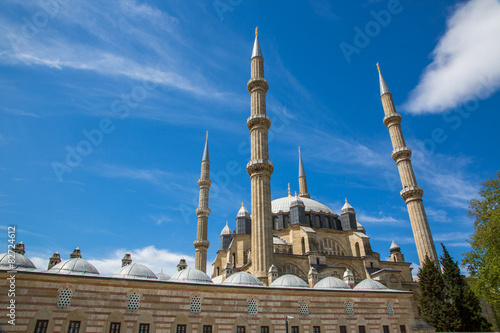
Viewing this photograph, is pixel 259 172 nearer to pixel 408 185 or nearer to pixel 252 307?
pixel 252 307

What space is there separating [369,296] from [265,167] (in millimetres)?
12282

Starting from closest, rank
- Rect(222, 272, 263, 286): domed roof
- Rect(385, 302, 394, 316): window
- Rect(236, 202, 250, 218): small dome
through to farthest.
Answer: Rect(222, 272, 263, 286): domed roof → Rect(385, 302, 394, 316): window → Rect(236, 202, 250, 218): small dome

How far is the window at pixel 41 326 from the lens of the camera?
41.6ft

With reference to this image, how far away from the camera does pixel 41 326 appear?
1273 cm

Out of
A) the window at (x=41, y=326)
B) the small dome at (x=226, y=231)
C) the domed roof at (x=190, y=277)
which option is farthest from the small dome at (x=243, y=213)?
the window at (x=41, y=326)

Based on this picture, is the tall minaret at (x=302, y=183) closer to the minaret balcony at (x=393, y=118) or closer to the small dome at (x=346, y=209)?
the small dome at (x=346, y=209)

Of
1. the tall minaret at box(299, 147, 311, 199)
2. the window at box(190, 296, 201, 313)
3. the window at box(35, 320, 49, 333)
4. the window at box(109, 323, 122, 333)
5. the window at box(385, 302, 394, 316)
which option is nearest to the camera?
the window at box(35, 320, 49, 333)

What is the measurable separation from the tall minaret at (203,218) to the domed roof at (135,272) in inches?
750

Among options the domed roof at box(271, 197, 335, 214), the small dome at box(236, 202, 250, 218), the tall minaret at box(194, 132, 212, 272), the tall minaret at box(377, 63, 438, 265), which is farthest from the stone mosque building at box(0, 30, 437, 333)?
the domed roof at box(271, 197, 335, 214)

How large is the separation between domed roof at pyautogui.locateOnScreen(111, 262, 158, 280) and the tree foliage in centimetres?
1874

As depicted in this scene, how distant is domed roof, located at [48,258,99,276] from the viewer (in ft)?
48.3

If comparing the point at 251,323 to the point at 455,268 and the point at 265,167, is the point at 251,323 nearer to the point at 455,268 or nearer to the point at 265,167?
the point at 265,167

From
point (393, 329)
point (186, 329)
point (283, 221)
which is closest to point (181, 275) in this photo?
point (186, 329)

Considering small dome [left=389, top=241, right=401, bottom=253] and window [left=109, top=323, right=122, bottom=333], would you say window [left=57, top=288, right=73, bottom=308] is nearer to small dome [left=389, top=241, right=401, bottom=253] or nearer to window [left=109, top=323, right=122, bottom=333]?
window [left=109, top=323, right=122, bottom=333]
